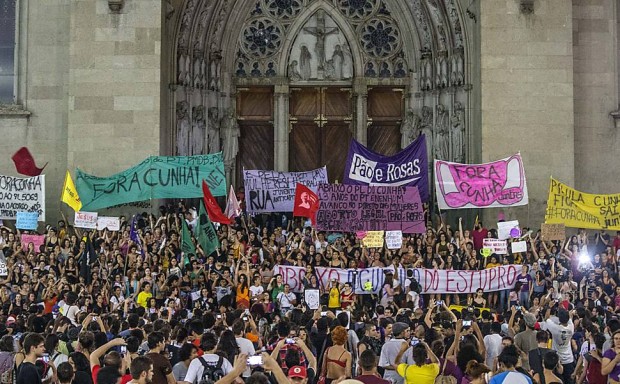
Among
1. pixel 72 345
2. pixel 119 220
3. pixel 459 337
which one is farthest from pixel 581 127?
pixel 72 345

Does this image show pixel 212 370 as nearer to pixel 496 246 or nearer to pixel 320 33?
pixel 496 246

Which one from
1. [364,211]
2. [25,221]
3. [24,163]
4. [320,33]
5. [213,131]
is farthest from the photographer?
[320,33]

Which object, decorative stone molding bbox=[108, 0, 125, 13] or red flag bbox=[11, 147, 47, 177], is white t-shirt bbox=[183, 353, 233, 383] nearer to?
red flag bbox=[11, 147, 47, 177]

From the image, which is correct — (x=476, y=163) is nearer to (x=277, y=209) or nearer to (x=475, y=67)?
(x=475, y=67)

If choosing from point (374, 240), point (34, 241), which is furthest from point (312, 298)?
point (34, 241)

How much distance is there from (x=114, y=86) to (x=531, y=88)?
31.8ft

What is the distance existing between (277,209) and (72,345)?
12900 mm

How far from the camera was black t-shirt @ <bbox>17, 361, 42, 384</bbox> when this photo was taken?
11.1 m

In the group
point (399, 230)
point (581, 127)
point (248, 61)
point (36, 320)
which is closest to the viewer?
point (36, 320)

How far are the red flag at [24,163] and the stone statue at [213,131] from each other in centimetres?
481

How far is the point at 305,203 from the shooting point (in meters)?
23.6

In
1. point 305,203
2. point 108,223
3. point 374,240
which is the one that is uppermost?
point 305,203

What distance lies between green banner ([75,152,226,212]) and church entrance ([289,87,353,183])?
5.25 m

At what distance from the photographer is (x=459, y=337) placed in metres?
14.0
